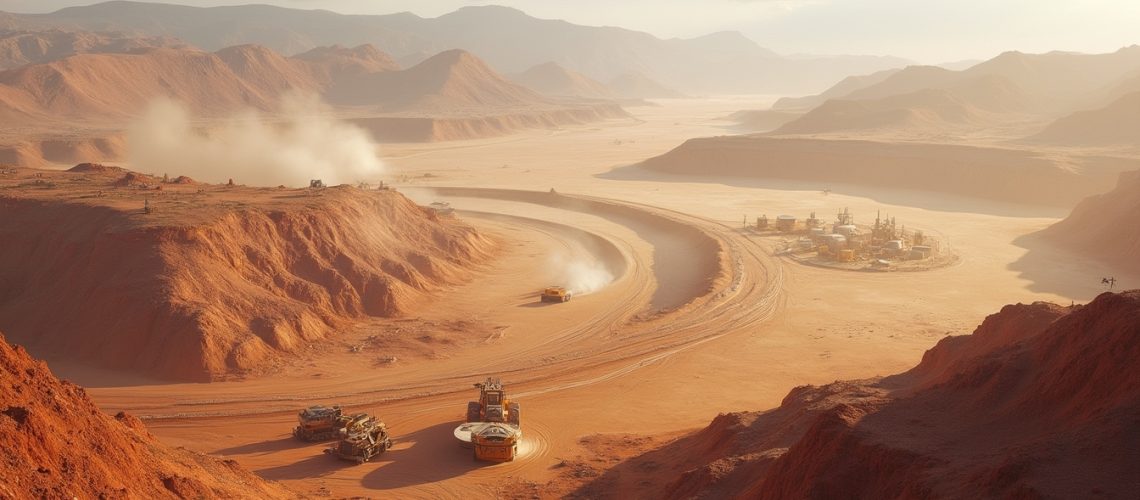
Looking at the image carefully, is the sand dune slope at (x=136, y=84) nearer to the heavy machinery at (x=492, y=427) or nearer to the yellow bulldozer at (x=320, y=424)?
the yellow bulldozer at (x=320, y=424)

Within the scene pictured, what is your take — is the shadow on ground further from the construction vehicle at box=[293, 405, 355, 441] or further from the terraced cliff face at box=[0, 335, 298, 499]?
the terraced cliff face at box=[0, 335, 298, 499]

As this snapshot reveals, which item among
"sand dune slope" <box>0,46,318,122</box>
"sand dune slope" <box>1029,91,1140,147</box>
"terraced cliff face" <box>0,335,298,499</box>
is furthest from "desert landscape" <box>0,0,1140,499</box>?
"sand dune slope" <box>0,46,318,122</box>

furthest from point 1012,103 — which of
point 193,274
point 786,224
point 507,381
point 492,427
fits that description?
point 492,427

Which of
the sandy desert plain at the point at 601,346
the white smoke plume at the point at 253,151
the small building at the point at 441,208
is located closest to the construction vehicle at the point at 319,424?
the sandy desert plain at the point at 601,346

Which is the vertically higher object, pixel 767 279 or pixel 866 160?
pixel 866 160

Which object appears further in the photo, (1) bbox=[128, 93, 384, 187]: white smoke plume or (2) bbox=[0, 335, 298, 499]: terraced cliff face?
(1) bbox=[128, 93, 384, 187]: white smoke plume

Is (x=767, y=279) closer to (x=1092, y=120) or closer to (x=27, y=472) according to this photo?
(x=27, y=472)

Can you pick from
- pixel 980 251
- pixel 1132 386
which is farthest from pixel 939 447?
pixel 980 251
